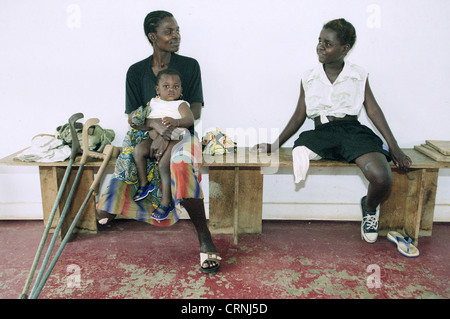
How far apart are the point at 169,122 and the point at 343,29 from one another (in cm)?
133

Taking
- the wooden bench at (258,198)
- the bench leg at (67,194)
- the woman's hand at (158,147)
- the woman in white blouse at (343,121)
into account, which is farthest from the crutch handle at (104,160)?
the woman in white blouse at (343,121)

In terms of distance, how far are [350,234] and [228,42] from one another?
69.2 inches

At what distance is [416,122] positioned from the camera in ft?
10.7

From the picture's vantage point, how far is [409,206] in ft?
10.1

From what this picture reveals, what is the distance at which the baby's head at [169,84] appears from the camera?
270 centimetres

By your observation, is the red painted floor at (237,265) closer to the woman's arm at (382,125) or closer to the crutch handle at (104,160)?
the crutch handle at (104,160)

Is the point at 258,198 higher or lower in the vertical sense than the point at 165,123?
lower

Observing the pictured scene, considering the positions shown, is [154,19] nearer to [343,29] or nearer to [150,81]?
[150,81]

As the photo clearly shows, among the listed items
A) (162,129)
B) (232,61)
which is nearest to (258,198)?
(162,129)

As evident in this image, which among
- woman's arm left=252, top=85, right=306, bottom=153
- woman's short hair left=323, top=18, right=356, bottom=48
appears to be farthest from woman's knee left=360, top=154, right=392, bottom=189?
woman's short hair left=323, top=18, right=356, bottom=48

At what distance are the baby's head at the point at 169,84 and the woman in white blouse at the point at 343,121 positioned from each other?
92 centimetres

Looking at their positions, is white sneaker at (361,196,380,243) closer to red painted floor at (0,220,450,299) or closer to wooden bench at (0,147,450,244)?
red painted floor at (0,220,450,299)
